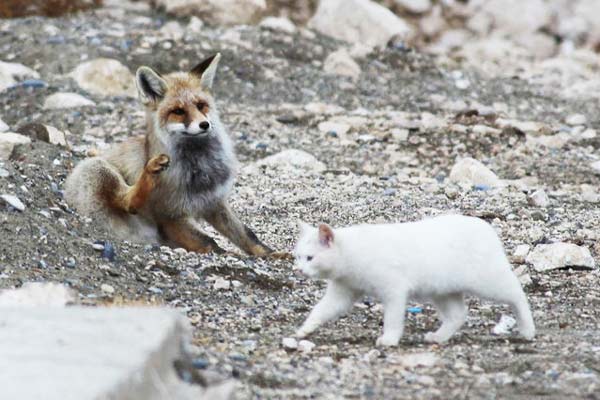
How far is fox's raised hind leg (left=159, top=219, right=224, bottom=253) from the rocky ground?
314mm

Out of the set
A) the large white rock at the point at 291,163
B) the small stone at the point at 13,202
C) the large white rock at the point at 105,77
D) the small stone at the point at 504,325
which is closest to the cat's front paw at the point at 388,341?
the small stone at the point at 504,325

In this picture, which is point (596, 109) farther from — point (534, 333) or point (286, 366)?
point (286, 366)

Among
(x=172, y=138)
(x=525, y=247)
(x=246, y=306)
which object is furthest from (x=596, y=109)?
(x=246, y=306)

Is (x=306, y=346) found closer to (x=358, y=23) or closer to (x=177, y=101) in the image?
(x=177, y=101)

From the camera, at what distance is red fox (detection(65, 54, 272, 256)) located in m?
8.26

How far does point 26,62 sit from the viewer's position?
14.5 meters

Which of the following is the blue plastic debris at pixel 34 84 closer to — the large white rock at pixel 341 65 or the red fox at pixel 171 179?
the large white rock at pixel 341 65

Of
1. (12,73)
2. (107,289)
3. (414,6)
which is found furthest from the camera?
(414,6)

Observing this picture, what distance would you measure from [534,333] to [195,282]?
2206 mm

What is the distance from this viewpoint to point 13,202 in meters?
7.61

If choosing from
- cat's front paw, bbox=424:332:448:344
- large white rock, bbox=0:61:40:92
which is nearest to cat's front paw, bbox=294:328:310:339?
cat's front paw, bbox=424:332:448:344

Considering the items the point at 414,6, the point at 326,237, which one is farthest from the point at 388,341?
the point at 414,6

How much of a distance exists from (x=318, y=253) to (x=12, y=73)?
888cm

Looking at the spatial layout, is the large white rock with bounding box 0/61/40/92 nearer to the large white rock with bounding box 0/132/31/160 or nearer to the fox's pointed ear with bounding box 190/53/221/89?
the large white rock with bounding box 0/132/31/160
